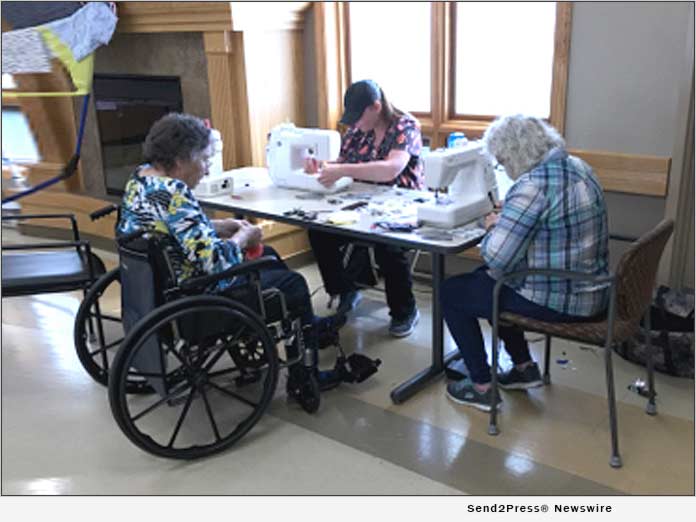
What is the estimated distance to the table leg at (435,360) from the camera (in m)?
2.51

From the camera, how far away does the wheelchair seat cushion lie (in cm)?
266

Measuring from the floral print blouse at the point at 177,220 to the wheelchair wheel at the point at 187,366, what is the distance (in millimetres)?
140

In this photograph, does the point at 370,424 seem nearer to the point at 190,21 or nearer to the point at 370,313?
the point at 370,313

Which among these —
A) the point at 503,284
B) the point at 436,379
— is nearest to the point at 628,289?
the point at 503,284

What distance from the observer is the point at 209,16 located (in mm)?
3492

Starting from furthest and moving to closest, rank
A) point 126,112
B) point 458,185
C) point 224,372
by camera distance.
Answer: point 126,112
point 458,185
point 224,372

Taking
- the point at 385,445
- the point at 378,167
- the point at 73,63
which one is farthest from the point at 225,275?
the point at 73,63

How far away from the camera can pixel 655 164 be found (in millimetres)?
2857

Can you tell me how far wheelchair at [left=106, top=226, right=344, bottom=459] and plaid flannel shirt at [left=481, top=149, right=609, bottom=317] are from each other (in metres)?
0.70

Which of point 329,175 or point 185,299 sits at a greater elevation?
point 329,175

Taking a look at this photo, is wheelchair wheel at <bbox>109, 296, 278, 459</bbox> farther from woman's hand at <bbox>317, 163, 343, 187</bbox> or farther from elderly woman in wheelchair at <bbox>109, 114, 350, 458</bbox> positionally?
woman's hand at <bbox>317, 163, 343, 187</bbox>

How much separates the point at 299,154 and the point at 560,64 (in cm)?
115

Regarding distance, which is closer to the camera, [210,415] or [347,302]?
[210,415]

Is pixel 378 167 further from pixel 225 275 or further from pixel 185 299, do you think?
pixel 185 299
